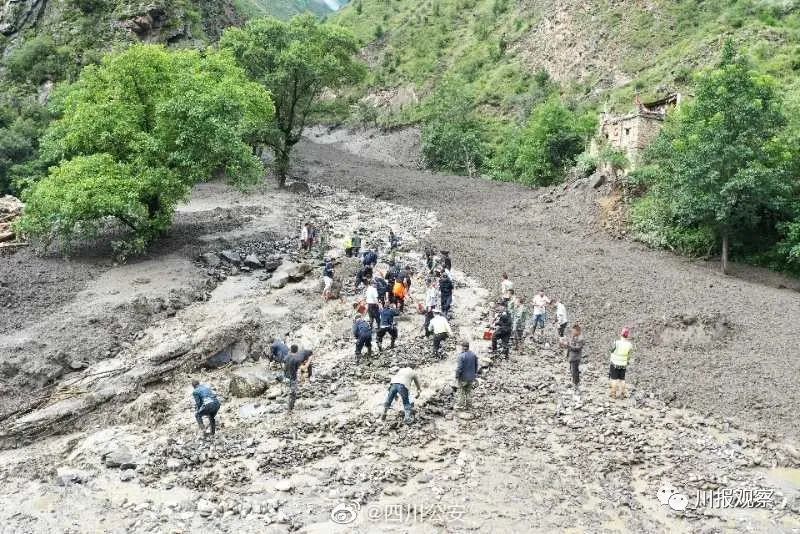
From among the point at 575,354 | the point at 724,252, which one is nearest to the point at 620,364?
the point at 575,354

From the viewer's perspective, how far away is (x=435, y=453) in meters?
13.6

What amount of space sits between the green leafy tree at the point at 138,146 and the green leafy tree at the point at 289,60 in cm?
1201

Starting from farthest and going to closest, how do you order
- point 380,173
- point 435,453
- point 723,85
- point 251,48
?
1. point 380,173
2. point 251,48
3. point 723,85
4. point 435,453

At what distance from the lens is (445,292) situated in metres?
21.1

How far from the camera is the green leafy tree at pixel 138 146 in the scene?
2800 cm

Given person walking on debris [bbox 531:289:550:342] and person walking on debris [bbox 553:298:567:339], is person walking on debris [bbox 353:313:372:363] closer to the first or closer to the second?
person walking on debris [bbox 531:289:550:342]

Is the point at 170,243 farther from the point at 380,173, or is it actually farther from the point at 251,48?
the point at 380,173

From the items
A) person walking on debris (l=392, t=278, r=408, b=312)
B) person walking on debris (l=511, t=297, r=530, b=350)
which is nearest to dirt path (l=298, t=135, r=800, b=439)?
person walking on debris (l=511, t=297, r=530, b=350)

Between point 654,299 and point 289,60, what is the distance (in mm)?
29076

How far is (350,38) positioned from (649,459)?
39872 millimetres

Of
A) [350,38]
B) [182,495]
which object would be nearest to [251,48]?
[350,38]

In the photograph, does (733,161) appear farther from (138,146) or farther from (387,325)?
(138,146)

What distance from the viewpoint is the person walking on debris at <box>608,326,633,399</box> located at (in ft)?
51.4

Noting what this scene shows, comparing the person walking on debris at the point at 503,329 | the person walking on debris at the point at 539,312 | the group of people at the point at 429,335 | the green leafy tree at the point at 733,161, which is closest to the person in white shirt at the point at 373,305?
the group of people at the point at 429,335
